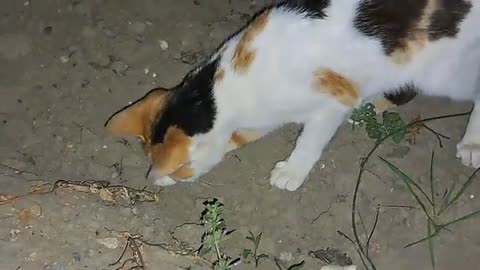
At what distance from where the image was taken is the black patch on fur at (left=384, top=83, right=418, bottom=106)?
10.2 feet

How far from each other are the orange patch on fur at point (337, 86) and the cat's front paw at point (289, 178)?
34cm

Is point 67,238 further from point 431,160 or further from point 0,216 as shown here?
point 431,160

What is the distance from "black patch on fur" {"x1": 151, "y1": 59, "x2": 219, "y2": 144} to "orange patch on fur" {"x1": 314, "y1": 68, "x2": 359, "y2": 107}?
0.33m

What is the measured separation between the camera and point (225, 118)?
2904 mm

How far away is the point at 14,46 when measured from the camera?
11.6 ft

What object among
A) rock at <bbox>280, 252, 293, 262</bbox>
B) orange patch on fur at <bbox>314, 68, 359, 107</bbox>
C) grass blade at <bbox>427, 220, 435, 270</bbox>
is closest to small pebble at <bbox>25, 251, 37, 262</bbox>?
rock at <bbox>280, 252, 293, 262</bbox>

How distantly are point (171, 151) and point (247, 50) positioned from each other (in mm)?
406

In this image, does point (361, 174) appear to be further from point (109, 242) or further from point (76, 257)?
point (76, 257)

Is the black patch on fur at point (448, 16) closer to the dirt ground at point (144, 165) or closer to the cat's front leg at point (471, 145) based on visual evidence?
the cat's front leg at point (471, 145)

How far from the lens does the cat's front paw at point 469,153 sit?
3.19 m

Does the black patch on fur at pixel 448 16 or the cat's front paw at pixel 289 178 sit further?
the cat's front paw at pixel 289 178

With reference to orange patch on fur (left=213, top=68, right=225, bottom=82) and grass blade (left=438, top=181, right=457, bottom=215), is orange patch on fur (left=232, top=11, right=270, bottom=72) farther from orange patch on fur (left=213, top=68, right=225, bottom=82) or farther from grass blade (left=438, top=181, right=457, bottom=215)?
grass blade (left=438, top=181, right=457, bottom=215)

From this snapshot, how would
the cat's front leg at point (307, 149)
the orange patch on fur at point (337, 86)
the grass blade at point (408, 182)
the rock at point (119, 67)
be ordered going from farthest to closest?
the rock at point (119, 67) < the grass blade at point (408, 182) < the cat's front leg at point (307, 149) < the orange patch on fur at point (337, 86)

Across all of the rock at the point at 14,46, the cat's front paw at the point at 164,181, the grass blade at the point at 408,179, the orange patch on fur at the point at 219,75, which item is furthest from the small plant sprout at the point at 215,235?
the rock at the point at 14,46
